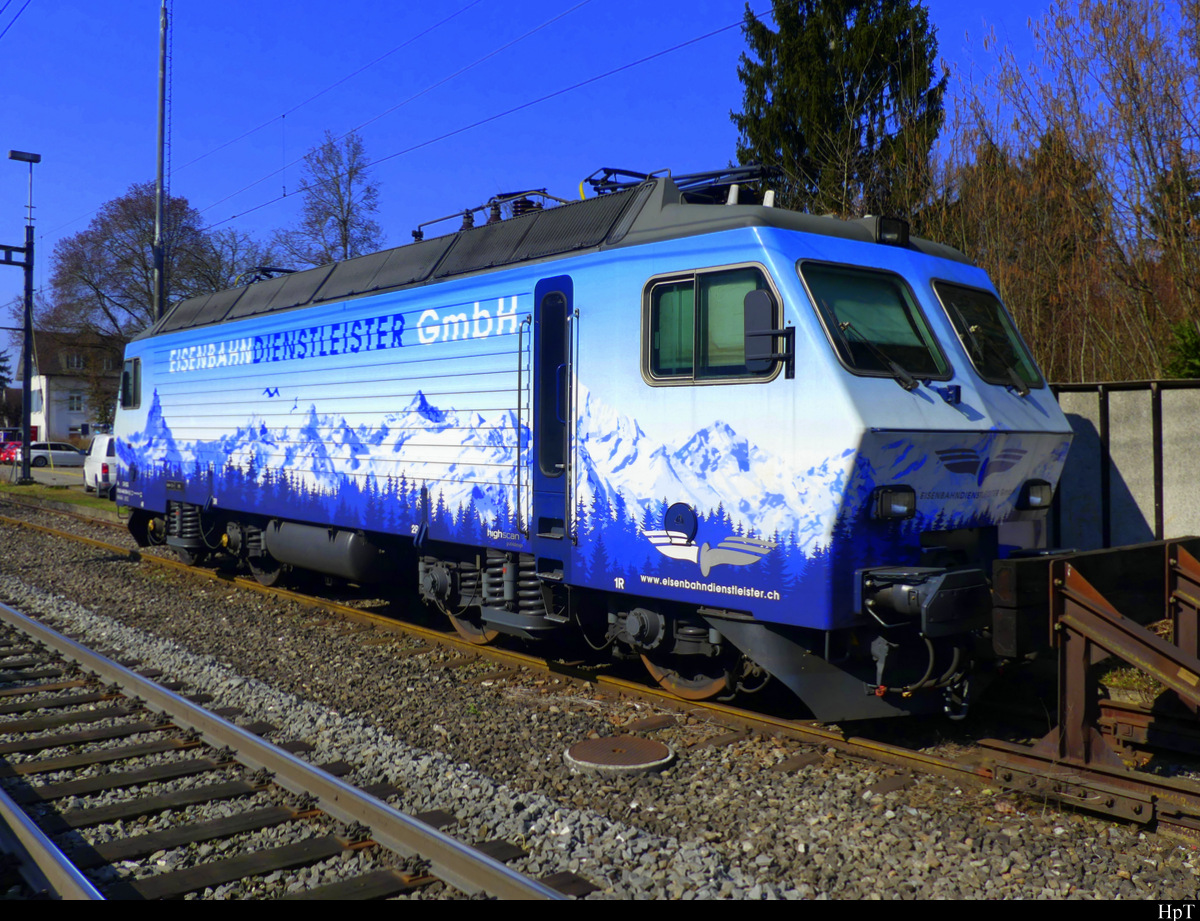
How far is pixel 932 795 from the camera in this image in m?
5.04

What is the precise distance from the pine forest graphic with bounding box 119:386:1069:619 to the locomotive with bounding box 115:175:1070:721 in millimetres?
17

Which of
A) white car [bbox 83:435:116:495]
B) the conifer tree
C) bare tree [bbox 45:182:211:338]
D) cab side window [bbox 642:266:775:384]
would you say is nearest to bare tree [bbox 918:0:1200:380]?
the conifer tree

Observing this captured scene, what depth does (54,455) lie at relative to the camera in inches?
1864

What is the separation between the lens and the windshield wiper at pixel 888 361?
5602mm

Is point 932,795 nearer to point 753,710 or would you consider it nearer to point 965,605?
point 965,605

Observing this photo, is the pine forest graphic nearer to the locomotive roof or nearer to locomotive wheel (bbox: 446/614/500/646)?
locomotive wheel (bbox: 446/614/500/646)

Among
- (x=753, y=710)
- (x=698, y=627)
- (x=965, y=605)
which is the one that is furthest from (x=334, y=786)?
(x=965, y=605)

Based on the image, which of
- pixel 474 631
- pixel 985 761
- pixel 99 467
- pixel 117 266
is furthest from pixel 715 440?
pixel 117 266

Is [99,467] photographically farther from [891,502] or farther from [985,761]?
[985,761]

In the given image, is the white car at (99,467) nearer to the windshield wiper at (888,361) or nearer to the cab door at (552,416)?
the cab door at (552,416)

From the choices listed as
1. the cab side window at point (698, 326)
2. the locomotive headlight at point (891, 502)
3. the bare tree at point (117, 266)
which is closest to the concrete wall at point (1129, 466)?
the locomotive headlight at point (891, 502)

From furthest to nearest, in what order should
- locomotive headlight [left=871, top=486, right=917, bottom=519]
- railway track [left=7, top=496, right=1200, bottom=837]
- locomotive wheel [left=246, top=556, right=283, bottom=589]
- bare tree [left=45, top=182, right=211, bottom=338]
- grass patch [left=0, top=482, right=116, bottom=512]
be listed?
bare tree [left=45, top=182, right=211, bottom=338], grass patch [left=0, top=482, right=116, bottom=512], locomotive wheel [left=246, top=556, right=283, bottom=589], locomotive headlight [left=871, top=486, right=917, bottom=519], railway track [left=7, top=496, right=1200, bottom=837]

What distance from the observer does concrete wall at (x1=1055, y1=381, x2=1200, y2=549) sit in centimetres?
804

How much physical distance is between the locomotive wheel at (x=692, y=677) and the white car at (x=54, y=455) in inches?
1874
